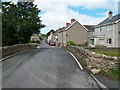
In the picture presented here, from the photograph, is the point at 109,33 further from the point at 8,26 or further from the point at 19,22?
the point at 8,26

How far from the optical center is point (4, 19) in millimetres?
40938

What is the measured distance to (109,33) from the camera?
49.3 m

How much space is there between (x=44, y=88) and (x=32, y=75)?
9.65 feet

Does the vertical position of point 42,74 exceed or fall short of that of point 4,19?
it falls short

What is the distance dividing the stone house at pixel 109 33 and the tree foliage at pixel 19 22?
13.4 meters

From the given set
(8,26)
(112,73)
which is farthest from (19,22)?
(112,73)

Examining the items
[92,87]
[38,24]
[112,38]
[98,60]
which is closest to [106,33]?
[112,38]

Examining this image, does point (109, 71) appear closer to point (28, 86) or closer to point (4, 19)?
point (28, 86)

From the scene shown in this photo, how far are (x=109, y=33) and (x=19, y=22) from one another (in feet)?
62.2

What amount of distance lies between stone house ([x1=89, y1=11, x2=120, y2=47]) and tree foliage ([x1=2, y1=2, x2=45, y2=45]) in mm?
13448

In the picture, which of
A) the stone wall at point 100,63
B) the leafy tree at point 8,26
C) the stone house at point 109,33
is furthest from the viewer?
the stone house at point 109,33

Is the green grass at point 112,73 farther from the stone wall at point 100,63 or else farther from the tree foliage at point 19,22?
the tree foliage at point 19,22

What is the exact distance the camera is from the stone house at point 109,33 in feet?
154

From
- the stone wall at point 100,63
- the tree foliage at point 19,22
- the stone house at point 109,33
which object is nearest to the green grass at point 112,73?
the stone wall at point 100,63
